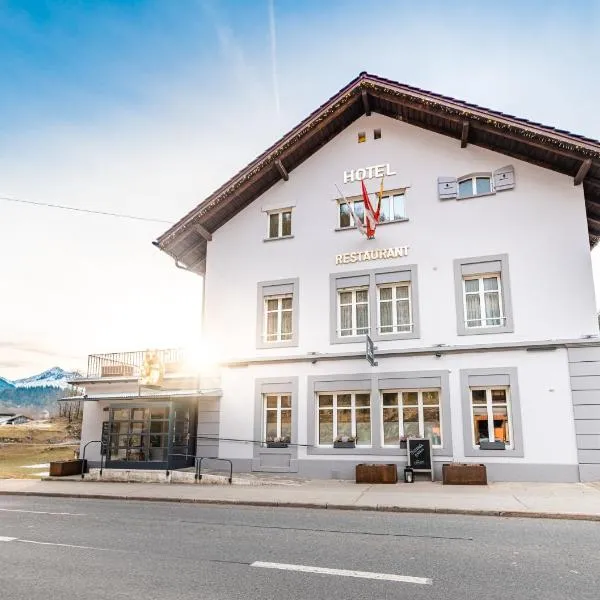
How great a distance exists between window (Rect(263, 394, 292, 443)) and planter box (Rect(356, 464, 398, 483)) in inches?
117

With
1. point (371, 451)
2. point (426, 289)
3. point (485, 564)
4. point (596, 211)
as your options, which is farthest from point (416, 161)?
point (485, 564)

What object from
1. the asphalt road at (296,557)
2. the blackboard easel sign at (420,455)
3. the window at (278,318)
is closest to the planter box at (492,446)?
the blackboard easel sign at (420,455)

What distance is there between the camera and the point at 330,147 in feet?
64.2

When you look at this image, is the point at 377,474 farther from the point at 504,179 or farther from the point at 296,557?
the point at 504,179

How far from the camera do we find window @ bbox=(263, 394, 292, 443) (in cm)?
1803

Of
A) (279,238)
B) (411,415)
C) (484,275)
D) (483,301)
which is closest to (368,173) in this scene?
(279,238)

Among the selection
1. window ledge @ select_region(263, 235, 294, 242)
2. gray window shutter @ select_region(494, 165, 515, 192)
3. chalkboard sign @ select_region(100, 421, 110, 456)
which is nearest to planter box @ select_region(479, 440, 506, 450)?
gray window shutter @ select_region(494, 165, 515, 192)

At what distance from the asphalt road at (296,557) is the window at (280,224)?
1116 centimetres

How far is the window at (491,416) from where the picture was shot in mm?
15469

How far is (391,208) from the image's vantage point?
18.2 metres

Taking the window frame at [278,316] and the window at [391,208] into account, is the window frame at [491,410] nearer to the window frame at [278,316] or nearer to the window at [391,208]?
the window at [391,208]

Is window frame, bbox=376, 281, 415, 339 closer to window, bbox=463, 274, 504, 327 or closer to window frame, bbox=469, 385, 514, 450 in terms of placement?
window, bbox=463, 274, 504, 327

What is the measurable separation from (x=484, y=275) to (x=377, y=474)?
6688 mm

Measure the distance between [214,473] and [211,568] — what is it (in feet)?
36.9
